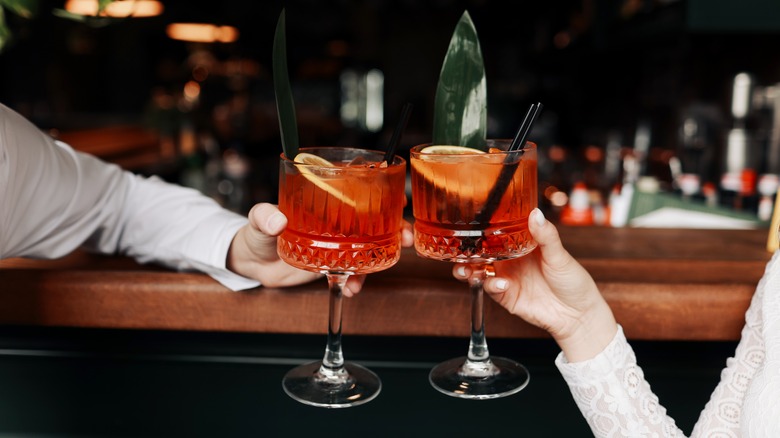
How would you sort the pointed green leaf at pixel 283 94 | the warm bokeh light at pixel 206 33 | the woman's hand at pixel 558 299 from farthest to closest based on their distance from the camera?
the warm bokeh light at pixel 206 33, the woman's hand at pixel 558 299, the pointed green leaf at pixel 283 94

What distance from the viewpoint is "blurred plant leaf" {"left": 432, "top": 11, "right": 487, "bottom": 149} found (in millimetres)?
878

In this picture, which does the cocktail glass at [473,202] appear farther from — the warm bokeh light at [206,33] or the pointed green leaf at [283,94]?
the warm bokeh light at [206,33]

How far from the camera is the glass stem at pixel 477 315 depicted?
0.92 metres

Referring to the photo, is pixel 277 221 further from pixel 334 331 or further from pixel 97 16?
pixel 97 16

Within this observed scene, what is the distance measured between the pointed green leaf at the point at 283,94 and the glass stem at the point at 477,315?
0.25 meters

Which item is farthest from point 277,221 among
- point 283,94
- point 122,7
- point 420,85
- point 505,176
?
point 420,85

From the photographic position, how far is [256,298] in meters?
1.04

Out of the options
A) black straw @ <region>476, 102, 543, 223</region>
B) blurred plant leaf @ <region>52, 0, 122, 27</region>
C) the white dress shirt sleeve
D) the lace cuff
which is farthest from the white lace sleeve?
blurred plant leaf @ <region>52, 0, 122, 27</region>

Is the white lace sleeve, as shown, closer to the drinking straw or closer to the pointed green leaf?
the drinking straw

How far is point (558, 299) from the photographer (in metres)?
0.92

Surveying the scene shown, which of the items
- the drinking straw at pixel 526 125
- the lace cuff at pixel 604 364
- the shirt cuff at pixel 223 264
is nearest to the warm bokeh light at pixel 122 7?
the shirt cuff at pixel 223 264

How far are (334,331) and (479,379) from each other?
19 cm

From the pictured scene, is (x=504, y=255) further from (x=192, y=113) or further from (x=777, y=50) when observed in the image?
(x=192, y=113)

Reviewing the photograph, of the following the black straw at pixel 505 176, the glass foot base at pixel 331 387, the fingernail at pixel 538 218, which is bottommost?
the glass foot base at pixel 331 387
